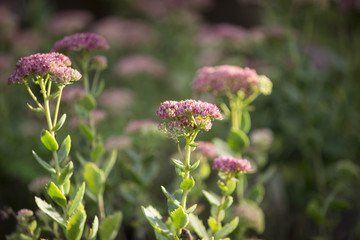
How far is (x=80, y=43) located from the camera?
1.00m

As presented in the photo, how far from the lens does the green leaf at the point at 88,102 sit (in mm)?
1092

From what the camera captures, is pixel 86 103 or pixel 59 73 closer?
pixel 59 73

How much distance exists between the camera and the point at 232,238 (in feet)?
4.74

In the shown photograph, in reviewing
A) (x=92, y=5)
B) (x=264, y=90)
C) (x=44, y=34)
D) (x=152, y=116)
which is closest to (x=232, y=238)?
(x=264, y=90)

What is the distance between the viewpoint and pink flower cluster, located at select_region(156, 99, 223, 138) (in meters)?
0.76

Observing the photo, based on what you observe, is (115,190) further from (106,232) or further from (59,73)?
(59,73)

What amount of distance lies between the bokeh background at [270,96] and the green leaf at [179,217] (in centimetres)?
51

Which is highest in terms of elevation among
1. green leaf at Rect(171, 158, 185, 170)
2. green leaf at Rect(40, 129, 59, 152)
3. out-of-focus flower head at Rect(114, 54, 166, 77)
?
green leaf at Rect(40, 129, 59, 152)

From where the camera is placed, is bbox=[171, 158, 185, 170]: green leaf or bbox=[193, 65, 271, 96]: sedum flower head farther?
bbox=[193, 65, 271, 96]: sedum flower head

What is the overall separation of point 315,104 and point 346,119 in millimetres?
275

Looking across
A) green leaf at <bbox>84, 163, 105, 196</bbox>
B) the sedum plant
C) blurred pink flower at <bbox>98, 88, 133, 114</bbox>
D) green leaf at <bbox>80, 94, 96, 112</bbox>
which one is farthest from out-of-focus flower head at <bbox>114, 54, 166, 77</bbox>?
the sedum plant

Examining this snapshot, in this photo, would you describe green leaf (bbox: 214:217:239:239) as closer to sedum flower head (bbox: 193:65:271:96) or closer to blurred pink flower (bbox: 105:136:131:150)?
sedum flower head (bbox: 193:65:271:96)

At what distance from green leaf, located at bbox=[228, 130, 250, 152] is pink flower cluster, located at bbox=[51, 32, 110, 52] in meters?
0.41

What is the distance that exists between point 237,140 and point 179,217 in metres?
0.41
